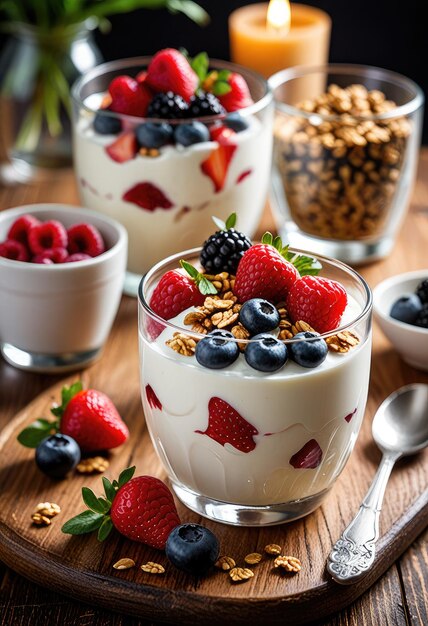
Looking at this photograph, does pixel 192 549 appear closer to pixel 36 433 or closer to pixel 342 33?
pixel 36 433

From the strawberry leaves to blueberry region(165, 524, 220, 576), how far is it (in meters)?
0.10

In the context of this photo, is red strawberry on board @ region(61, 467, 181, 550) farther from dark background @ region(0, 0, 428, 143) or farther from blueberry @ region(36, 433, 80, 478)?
dark background @ region(0, 0, 428, 143)

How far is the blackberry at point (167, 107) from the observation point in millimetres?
1735

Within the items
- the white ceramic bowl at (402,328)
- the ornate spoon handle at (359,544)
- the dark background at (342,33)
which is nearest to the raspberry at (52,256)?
the white ceramic bowl at (402,328)

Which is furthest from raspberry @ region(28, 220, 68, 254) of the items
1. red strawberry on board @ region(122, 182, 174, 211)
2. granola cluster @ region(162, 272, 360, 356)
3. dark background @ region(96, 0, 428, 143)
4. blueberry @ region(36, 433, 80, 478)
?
dark background @ region(96, 0, 428, 143)

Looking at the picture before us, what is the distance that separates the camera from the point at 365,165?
75.1 inches

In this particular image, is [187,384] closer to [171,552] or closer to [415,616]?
[171,552]

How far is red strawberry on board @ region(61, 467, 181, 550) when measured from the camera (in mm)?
1235

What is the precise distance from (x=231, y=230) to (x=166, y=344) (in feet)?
0.68

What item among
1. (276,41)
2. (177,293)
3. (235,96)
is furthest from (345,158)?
(177,293)

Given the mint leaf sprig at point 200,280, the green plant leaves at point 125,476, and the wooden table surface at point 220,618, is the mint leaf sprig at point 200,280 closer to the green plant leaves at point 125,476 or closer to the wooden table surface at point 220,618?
the green plant leaves at point 125,476

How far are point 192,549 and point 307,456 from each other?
182 millimetres

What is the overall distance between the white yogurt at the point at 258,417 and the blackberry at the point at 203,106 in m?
0.61

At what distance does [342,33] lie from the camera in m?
2.74
